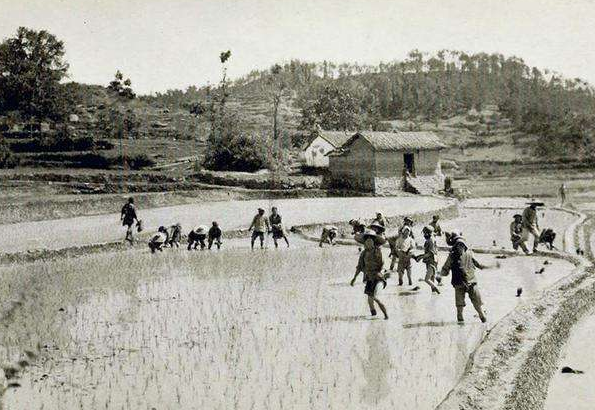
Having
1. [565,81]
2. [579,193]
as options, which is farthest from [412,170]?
[565,81]

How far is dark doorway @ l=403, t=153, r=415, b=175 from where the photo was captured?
1742 inches

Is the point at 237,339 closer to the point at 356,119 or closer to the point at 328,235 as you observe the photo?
the point at 328,235

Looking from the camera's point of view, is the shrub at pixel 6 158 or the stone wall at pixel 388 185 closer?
the shrub at pixel 6 158

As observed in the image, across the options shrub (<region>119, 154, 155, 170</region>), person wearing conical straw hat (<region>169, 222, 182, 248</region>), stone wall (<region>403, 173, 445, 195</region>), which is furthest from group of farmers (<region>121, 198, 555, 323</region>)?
shrub (<region>119, 154, 155, 170</region>)

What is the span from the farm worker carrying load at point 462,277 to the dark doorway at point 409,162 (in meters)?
34.4

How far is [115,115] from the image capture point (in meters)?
60.9

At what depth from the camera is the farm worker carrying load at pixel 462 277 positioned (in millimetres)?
9828

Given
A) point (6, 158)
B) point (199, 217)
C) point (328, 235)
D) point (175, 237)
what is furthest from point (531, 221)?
point (6, 158)

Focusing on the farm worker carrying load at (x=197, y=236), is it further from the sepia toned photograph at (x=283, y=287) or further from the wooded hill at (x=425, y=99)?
the wooded hill at (x=425, y=99)

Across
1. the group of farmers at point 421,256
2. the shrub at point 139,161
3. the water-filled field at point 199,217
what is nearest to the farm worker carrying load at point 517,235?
the group of farmers at point 421,256

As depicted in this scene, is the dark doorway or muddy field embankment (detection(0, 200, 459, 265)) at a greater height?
the dark doorway

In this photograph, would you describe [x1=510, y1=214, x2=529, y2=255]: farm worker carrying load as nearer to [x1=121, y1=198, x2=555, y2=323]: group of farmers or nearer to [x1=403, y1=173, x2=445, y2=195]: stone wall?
[x1=121, y1=198, x2=555, y2=323]: group of farmers

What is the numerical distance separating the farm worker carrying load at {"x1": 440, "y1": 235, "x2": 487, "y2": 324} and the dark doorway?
34359 mm

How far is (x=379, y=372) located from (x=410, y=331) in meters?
2.04
